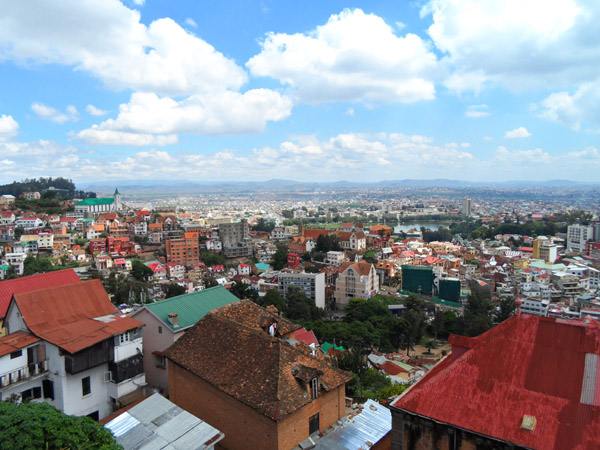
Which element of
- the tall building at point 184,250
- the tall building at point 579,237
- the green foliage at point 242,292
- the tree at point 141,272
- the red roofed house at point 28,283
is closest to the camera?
the red roofed house at point 28,283

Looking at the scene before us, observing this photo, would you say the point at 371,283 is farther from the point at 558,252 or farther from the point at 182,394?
the point at 558,252

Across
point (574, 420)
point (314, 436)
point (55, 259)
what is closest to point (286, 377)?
point (314, 436)

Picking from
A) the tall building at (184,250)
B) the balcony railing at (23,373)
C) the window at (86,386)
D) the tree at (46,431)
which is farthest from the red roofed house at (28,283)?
the tall building at (184,250)

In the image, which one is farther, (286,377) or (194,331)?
(194,331)

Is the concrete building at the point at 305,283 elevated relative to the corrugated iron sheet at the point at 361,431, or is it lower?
lower

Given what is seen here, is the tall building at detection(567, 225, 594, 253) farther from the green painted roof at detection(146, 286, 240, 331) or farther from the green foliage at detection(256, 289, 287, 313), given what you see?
the green painted roof at detection(146, 286, 240, 331)

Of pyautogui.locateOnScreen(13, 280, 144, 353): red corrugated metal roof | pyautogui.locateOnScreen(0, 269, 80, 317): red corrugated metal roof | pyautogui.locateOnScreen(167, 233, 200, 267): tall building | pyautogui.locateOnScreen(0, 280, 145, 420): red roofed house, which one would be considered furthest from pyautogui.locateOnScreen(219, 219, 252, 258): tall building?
pyautogui.locateOnScreen(0, 280, 145, 420): red roofed house

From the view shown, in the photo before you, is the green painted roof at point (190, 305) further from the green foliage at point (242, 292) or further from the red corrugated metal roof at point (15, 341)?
the green foliage at point (242, 292)
